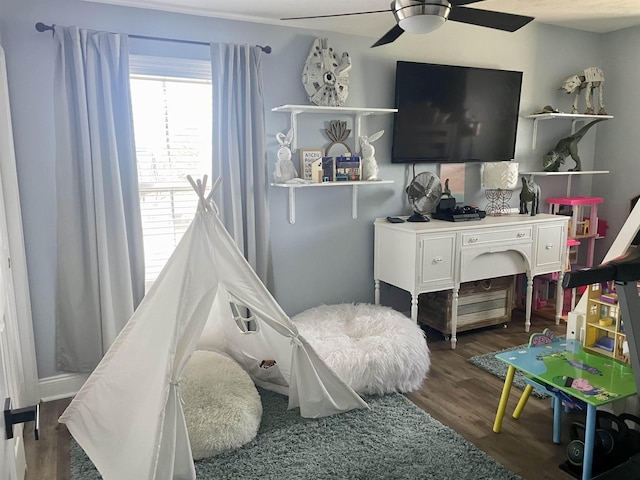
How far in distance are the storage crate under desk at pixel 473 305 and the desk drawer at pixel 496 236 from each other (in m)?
0.37

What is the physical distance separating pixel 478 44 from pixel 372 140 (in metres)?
1.34

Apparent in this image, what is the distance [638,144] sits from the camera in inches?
173

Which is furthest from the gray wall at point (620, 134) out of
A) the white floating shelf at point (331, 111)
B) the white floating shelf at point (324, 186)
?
the white floating shelf at point (324, 186)

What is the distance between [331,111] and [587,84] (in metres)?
2.54

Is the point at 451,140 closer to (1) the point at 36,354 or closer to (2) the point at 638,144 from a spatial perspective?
(2) the point at 638,144

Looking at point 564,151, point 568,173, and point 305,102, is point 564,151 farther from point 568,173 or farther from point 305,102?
point 305,102

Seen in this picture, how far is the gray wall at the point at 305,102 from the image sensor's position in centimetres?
276

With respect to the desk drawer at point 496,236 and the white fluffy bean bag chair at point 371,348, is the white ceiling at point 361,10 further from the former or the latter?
the white fluffy bean bag chair at point 371,348

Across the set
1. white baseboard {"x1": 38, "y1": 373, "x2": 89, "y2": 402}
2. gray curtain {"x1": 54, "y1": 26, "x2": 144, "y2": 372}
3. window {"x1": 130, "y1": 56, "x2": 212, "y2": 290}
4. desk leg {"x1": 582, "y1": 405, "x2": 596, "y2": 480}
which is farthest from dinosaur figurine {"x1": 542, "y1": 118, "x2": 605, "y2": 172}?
white baseboard {"x1": 38, "y1": 373, "x2": 89, "y2": 402}

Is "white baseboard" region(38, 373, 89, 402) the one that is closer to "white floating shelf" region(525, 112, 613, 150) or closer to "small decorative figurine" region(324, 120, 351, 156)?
"small decorative figurine" region(324, 120, 351, 156)

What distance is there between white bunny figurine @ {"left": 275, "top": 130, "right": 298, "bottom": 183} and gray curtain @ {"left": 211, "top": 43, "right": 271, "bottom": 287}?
10cm

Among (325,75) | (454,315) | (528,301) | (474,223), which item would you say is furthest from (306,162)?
(528,301)

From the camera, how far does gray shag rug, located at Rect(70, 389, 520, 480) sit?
2.22 meters

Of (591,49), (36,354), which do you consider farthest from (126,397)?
(591,49)
